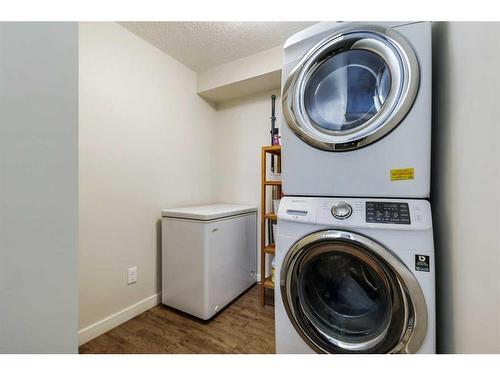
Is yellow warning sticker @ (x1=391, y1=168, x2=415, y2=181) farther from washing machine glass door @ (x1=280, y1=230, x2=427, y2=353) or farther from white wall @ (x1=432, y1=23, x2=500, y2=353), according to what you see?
washing machine glass door @ (x1=280, y1=230, x2=427, y2=353)

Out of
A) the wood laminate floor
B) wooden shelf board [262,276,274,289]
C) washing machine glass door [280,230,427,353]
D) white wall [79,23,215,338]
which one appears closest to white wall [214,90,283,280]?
white wall [79,23,215,338]

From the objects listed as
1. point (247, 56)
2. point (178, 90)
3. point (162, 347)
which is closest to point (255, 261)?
point (162, 347)

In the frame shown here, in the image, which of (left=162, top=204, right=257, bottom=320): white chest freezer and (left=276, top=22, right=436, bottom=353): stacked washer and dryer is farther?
(left=162, top=204, right=257, bottom=320): white chest freezer

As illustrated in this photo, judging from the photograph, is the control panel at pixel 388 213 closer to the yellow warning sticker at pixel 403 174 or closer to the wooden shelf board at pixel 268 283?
the yellow warning sticker at pixel 403 174

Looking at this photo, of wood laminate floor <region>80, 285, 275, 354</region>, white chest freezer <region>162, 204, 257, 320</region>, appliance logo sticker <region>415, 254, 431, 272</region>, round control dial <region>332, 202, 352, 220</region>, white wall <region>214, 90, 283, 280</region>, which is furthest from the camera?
white wall <region>214, 90, 283, 280</region>

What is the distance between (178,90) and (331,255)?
182 cm

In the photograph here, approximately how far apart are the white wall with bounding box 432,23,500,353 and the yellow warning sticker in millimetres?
123

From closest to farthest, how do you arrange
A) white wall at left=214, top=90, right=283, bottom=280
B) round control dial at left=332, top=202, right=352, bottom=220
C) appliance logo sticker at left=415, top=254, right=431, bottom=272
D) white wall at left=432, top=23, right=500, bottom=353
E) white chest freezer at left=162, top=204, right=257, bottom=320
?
white wall at left=432, top=23, right=500, bottom=353, appliance logo sticker at left=415, top=254, right=431, bottom=272, round control dial at left=332, top=202, right=352, bottom=220, white chest freezer at left=162, top=204, right=257, bottom=320, white wall at left=214, top=90, right=283, bottom=280

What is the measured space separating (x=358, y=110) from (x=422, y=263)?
2.08 feet

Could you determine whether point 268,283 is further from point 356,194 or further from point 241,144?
point 241,144

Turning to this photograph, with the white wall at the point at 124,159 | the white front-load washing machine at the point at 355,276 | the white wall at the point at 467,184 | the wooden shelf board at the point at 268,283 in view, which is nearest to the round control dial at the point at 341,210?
the white front-load washing machine at the point at 355,276

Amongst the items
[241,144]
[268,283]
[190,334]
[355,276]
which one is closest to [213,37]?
[241,144]

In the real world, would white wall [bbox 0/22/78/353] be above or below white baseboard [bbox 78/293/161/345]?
above

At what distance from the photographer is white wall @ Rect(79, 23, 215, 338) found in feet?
4.29
